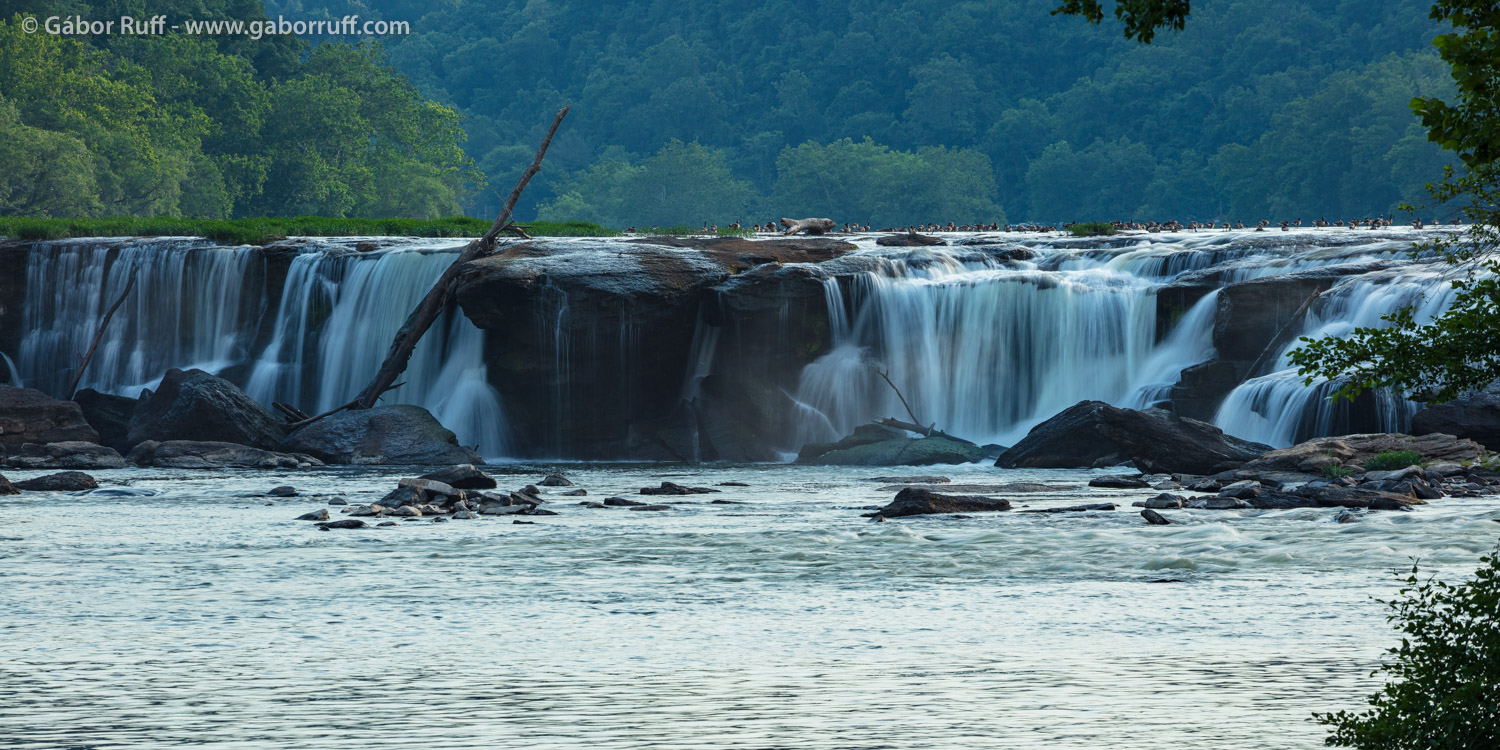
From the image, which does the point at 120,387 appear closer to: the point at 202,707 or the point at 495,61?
the point at 202,707

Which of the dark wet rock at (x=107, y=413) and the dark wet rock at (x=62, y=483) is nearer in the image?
→ the dark wet rock at (x=62, y=483)

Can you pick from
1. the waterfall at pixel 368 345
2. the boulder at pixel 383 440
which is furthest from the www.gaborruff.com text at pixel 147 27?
the boulder at pixel 383 440

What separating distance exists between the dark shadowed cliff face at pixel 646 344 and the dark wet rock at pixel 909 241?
17.4 feet

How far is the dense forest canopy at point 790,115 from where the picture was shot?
84.3 m

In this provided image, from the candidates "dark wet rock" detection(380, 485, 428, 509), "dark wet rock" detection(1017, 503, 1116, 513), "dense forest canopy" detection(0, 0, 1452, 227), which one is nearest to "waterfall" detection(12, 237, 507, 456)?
Answer: "dark wet rock" detection(380, 485, 428, 509)

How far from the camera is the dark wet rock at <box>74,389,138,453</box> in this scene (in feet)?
108

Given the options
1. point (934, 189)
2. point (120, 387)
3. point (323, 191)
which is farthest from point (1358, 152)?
point (120, 387)

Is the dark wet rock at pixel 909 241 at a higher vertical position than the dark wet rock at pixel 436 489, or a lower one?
higher

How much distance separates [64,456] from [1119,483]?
19.3 meters

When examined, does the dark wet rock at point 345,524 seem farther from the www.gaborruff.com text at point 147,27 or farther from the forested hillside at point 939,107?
the forested hillside at point 939,107

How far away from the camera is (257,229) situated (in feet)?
146

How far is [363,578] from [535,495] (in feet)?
25.5

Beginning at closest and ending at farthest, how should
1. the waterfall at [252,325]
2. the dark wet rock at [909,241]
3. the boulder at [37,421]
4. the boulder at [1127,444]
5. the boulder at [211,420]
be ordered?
1. the boulder at [1127,444]
2. the boulder at [211,420]
3. the boulder at [37,421]
4. the waterfall at [252,325]
5. the dark wet rock at [909,241]

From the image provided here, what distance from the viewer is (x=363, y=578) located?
1397 cm
